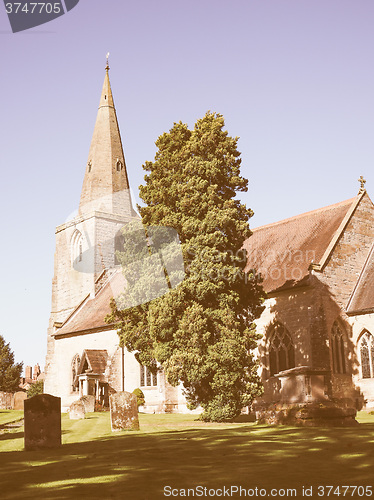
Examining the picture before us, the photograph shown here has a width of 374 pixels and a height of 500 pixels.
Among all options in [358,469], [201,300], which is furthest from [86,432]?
[358,469]

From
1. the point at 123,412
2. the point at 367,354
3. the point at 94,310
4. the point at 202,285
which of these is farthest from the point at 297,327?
the point at 94,310

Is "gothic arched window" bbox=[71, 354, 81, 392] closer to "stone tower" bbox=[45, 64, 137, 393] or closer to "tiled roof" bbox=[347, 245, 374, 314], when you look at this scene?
"stone tower" bbox=[45, 64, 137, 393]

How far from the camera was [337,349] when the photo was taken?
27.2 metres

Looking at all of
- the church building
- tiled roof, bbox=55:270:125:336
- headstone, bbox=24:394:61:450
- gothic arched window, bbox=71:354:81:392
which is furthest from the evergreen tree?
gothic arched window, bbox=71:354:81:392

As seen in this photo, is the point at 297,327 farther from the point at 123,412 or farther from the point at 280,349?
the point at 123,412

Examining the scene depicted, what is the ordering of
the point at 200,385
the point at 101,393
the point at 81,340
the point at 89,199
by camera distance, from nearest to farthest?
the point at 200,385
the point at 101,393
the point at 81,340
the point at 89,199

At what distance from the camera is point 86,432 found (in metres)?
19.1

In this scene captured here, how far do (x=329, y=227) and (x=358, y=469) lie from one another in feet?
73.3

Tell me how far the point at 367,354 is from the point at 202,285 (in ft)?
33.3

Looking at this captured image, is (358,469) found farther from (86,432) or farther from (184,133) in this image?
(184,133)

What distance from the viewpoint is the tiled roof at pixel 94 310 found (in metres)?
40.2

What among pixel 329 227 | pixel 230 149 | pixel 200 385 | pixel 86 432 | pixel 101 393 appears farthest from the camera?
pixel 101 393

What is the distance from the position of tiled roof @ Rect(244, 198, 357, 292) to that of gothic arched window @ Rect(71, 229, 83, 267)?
68.9ft

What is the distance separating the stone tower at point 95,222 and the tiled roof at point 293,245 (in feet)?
62.3
